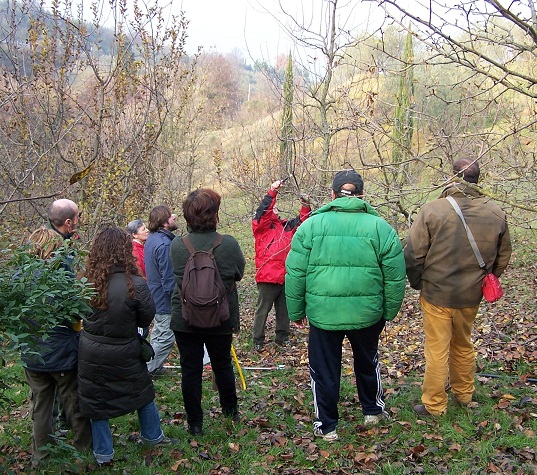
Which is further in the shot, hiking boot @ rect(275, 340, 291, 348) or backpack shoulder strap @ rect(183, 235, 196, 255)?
hiking boot @ rect(275, 340, 291, 348)

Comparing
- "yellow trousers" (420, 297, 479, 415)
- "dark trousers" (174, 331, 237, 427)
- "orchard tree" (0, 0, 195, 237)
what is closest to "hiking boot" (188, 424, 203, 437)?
"dark trousers" (174, 331, 237, 427)

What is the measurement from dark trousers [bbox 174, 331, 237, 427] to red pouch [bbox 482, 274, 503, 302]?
2030 millimetres

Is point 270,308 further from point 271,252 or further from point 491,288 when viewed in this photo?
point 491,288

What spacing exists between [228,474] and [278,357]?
3.05 m

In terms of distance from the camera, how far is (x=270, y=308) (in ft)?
23.5

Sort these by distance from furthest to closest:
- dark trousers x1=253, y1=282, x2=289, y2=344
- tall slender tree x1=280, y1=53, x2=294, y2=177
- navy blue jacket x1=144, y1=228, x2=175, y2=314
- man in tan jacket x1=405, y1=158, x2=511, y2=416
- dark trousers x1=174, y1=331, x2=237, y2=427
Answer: tall slender tree x1=280, y1=53, x2=294, y2=177 < dark trousers x1=253, y1=282, x2=289, y2=344 < navy blue jacket x1=144, y1=228, x2=175, y2=314 < dark trousers x1=174, y1=331, x2=237, y2=427 < man in tan jacket x1=405, y1=158, x2=511, y2=416

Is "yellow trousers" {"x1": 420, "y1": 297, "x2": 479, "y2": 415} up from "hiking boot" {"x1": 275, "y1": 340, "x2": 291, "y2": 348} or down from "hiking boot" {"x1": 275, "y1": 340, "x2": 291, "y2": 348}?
up

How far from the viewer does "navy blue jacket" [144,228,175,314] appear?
18.7 feet

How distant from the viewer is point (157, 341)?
5898mm

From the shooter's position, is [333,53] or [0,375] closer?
[0,375]

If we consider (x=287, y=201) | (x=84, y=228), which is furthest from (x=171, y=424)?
(x=287, y=201)

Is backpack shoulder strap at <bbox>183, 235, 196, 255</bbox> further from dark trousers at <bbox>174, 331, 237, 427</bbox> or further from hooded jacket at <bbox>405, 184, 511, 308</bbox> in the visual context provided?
hooded jacket at <bbox>405, 184, 511, 308</bbox>

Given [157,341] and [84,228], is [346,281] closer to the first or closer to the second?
[157,341]

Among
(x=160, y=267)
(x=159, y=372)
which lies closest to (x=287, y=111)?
(x=160, y=267)
